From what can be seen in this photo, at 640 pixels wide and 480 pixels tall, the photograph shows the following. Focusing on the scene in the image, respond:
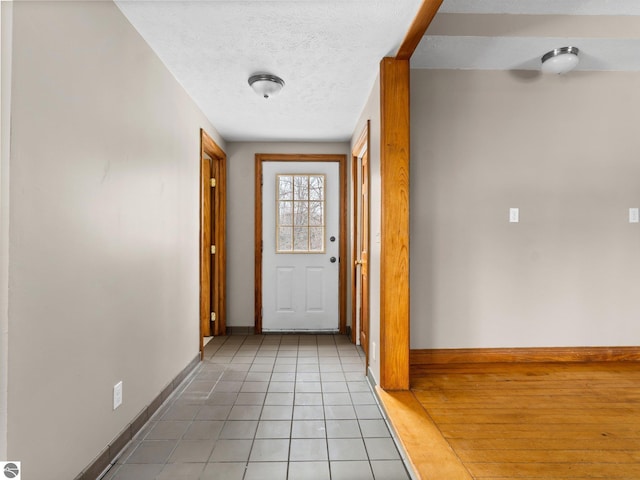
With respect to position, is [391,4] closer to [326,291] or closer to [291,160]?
[291,160]

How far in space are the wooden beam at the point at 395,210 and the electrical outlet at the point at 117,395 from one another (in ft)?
4.92

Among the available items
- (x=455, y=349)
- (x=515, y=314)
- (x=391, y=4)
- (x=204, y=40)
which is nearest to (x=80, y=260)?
(x=204, y=40)

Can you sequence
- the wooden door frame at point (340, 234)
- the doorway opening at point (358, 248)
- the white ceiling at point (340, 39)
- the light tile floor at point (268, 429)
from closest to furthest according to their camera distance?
the light tile floor at point (268, 429) < the white ceiling at point (340, 39) < the doorway opening at point (358, 248) < the wooden door frame at point (340, 234)

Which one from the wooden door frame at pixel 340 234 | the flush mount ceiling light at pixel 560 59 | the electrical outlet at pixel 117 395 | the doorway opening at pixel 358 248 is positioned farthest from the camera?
the wooden door frame at pixel 340 234

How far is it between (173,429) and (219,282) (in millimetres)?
2236

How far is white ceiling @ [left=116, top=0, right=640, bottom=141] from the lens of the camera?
78.9 inches

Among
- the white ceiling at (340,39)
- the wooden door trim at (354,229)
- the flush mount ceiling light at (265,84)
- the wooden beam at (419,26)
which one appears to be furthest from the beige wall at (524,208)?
the wooden door trim at (354,229)

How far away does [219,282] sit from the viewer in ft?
14.1

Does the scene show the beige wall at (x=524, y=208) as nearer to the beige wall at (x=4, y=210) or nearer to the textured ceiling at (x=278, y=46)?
the textured ceiling at (x=278, y=46)

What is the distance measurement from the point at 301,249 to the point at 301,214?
40 cm

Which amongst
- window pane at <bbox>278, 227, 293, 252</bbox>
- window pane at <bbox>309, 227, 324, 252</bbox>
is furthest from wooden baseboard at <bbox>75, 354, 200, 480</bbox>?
window pane at <bbox>309, 227, 324, 252</bbox>

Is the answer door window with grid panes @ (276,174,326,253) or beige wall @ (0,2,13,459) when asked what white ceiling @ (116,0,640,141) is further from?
door window with grid panes @ (276,174,326,253)

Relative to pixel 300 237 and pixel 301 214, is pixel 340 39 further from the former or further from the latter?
pixel 300 237

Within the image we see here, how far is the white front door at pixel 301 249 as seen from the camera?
446cm
